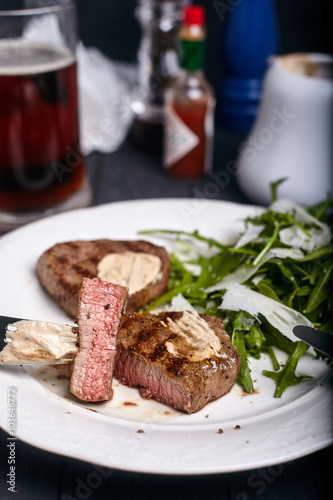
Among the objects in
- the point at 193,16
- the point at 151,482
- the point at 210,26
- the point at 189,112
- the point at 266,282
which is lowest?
the point at 151,482

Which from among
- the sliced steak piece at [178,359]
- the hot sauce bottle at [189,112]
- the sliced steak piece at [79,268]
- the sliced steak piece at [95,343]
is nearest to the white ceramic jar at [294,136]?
the hot sauce bottle at [189,112]

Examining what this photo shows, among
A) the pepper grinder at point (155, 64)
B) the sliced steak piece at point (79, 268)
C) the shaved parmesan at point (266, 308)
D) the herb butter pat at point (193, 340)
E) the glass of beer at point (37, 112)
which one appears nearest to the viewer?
the herb butter pat at point (193, 340)

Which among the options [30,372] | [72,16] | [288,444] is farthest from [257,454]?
[72,16]

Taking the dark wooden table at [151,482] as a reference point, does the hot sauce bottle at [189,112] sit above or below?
above

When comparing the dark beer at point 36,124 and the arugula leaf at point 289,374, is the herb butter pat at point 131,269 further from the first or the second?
the dark beer at point 36,124

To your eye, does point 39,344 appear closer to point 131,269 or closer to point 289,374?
point 131,269

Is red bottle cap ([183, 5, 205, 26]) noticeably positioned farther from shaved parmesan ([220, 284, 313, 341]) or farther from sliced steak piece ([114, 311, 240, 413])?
sliced steak piece ([114, 311, 240, 413])

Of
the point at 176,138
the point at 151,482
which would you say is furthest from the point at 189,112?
the point at 151,482
